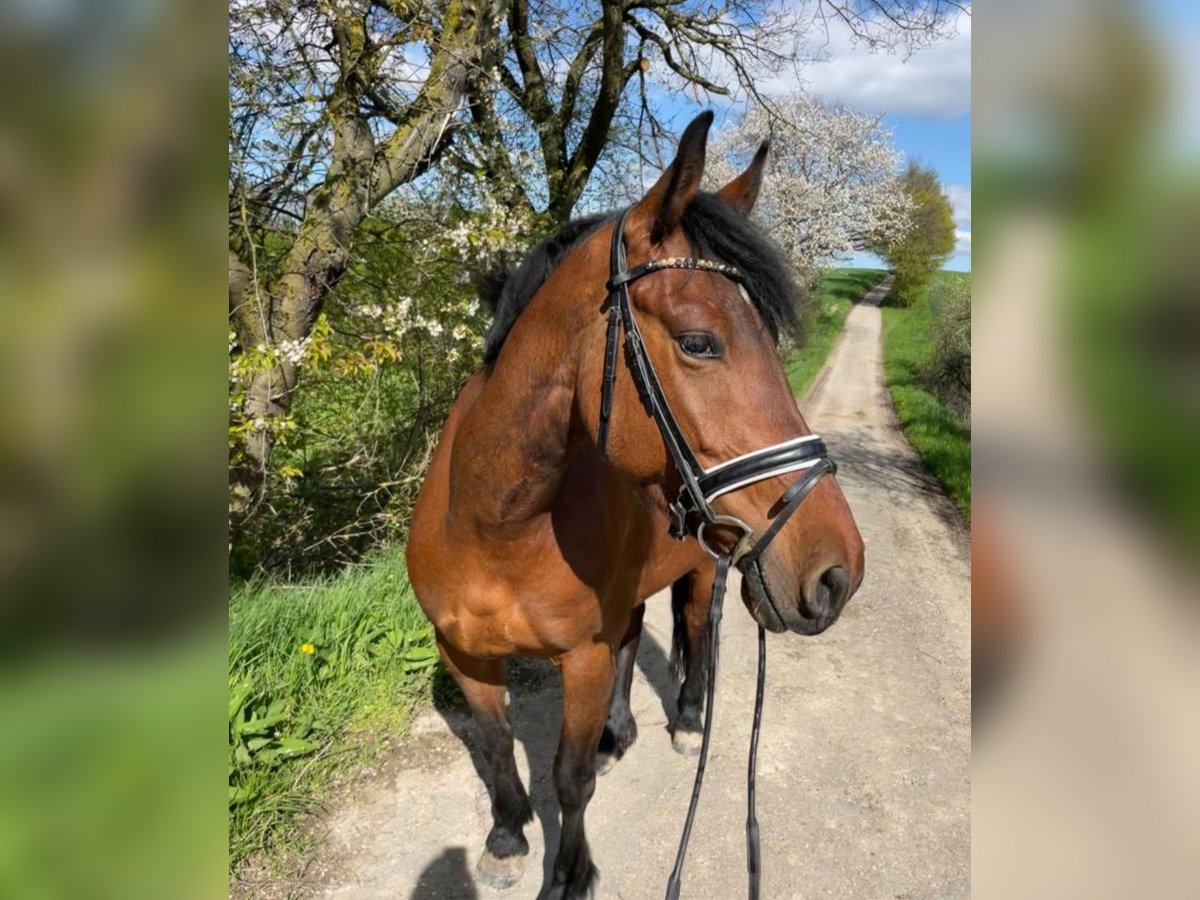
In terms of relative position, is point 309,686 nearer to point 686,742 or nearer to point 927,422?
point 686,742

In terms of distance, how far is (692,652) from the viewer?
3.71 metres

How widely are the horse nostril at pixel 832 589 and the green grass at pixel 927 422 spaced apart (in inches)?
165

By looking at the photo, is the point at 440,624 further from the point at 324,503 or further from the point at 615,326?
the point at 324,503

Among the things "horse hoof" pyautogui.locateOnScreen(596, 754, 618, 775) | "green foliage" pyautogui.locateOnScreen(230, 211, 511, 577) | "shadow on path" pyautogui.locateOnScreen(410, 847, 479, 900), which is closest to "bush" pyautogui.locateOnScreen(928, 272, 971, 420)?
"green foliage" pyautogui.locateOnScreen(230, 211, 511, 577)

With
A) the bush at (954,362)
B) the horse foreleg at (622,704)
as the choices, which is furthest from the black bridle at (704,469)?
the bush at (954,362)

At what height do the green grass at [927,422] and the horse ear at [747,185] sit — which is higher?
the horse ear at [747,185]

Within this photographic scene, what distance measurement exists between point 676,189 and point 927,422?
10.8 meters

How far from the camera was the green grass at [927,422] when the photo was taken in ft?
26.6

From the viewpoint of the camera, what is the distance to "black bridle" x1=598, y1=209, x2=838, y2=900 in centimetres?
144

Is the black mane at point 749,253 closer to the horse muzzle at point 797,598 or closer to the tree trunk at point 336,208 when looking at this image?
the horse muzzle at point 797,598

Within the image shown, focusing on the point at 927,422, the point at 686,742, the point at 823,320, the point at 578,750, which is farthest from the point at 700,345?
the point at 823,320

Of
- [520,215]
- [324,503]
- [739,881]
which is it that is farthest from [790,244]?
[739,881]

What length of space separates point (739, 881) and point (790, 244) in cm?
2275

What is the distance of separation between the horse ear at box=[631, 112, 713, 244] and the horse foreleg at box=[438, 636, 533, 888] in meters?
1.79
